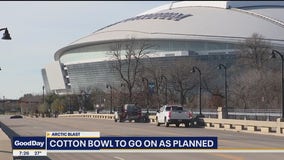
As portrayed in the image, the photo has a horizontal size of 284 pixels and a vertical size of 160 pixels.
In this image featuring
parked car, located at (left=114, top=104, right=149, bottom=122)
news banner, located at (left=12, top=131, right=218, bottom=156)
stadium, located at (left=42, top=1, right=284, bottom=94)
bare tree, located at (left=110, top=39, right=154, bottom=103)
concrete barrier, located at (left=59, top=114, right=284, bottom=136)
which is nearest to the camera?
news banner, located at (left=12, top=131, right=218, bottom=156)

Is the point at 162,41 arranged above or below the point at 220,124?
above

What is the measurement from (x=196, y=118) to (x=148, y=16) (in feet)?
399

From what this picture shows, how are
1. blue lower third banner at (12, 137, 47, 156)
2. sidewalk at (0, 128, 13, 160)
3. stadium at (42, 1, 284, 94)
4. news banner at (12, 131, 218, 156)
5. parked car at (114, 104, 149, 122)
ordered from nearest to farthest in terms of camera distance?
blue lower third banner at (12, 137, 47, 156), news banner at (12, 131, 218, 156), sidewalk at (0, 128, 13, 160), parked car at (114, 104, 149, 122), stadium at (42, 1, 284, 94)

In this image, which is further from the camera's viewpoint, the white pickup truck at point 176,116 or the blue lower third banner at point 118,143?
the white pickup truck at point 176,116

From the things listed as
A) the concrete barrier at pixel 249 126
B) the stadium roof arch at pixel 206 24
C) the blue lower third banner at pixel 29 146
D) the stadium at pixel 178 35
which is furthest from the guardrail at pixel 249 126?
the stadium roof arch at pixel 206 24

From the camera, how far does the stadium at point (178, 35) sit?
143625 mm

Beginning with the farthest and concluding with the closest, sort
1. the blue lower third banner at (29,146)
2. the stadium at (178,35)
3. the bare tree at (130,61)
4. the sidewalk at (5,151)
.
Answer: the stadium at (178,35)
the bare tree at (130,61)
the sidewalk at (5,151)
the blue lower third banner at (29,146)

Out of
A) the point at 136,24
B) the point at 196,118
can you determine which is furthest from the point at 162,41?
the point at 196,118

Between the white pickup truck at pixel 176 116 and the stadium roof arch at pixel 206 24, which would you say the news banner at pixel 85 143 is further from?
Answer: the stadium roof arch at pixel 206 24

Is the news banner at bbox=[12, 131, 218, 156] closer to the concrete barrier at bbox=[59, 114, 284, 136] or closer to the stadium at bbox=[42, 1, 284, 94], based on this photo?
the concrete barrier at bbox=[59, 114, 284, 136]

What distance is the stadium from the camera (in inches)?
5655

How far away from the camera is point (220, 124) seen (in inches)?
1801

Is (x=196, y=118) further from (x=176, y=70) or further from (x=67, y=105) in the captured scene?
(x=67, y=105)

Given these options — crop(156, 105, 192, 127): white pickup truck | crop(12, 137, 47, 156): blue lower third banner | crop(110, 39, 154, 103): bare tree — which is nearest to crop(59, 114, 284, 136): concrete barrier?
crop(156, 105, 192, 127): white pickup truck
